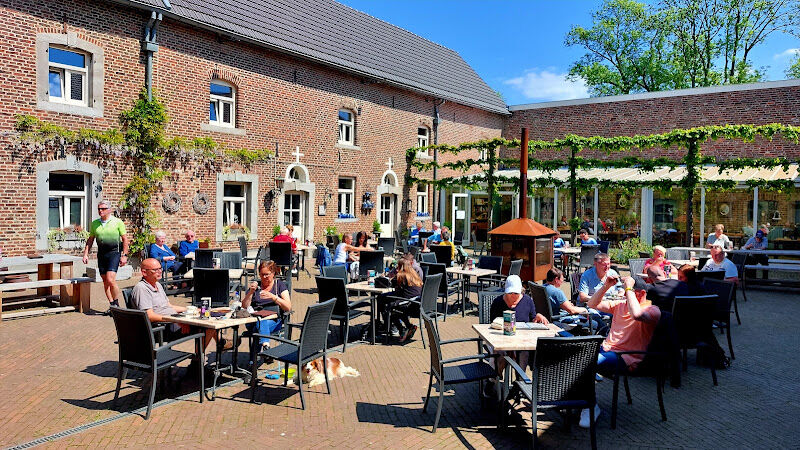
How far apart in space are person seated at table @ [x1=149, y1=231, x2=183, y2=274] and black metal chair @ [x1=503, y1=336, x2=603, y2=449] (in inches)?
311

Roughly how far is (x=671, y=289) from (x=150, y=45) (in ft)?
36.8

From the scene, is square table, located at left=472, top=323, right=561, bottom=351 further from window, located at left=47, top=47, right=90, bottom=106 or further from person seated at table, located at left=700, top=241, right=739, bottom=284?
window, located at left=47, top=47, right=90, bottom=106

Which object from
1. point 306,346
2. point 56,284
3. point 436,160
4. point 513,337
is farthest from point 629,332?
point 436,160

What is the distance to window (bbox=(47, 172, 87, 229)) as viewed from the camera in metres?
11.1

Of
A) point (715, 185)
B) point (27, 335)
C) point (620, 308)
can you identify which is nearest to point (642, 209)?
point (715, 185)

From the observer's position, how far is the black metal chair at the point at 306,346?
507cm

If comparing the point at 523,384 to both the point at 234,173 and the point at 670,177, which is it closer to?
the point at 234,173

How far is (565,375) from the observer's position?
4.16 m

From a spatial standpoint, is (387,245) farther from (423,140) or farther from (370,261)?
(423,140)

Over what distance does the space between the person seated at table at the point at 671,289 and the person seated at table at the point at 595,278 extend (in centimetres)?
50

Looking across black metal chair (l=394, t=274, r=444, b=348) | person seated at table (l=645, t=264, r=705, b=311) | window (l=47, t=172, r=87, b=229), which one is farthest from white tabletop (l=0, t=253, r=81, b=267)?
person seated at table (l=645, t=264, r=705, b=311)

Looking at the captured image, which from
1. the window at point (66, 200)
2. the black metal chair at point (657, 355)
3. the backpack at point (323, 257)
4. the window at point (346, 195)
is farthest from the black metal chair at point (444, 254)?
the window at point (66, 200)

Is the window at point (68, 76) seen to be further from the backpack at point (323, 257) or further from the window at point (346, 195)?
the window at point (346, 195)

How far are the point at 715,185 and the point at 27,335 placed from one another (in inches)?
631
